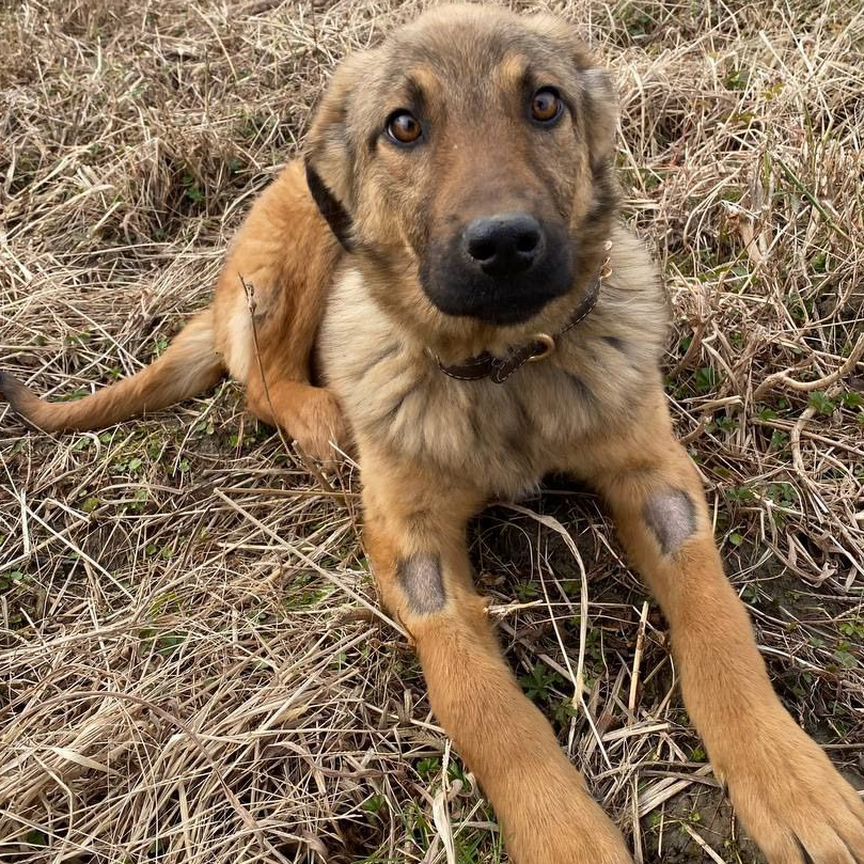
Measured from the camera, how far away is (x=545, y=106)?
2625mm

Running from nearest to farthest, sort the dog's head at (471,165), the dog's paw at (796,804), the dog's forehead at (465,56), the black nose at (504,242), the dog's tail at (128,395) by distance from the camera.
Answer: the dog's paw at (796,804), the black nose at (504,242), the dog's head at (471,165), the dog's forehead at (465,56), the dog's tail at (128,395)

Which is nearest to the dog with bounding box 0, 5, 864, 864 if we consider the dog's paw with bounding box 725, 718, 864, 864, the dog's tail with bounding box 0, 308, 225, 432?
the dog's paw with bounding box 725, 718, 864, 864

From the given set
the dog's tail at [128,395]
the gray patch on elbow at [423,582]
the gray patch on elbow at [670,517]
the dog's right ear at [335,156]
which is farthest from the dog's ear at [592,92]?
the dog's tail at [128,395]

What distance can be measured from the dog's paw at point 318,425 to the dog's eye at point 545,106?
5.43ft

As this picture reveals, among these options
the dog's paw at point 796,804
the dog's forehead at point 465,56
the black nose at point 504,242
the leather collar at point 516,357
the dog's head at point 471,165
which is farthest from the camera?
the leather collar at point 516,357

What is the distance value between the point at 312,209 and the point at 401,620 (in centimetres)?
224

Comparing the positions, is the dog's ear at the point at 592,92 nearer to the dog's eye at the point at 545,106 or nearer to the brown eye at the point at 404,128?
the dog's eye at the point at 545,106

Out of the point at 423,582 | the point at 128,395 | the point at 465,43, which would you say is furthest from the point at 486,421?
the point at 128,395

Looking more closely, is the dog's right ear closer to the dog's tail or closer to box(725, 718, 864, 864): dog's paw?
the dog's tail

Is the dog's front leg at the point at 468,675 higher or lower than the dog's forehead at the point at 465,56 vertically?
lower

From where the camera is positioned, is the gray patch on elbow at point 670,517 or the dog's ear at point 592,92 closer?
the gray patch on elbow at point 670,517

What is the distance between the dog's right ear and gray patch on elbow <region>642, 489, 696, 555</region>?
1.50 m

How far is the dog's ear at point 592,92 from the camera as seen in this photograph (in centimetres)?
292

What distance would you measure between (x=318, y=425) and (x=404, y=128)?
4.91 ft
